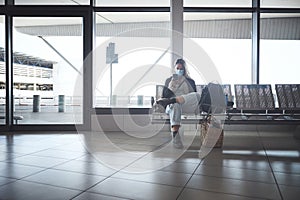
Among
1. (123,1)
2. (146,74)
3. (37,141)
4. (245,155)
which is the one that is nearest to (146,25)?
(123,1)

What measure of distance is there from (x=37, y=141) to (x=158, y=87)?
172 cm

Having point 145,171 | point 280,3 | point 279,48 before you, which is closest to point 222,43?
point 279,48

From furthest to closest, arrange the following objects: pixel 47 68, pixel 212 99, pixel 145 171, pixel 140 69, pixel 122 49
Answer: pixel 47 68
pixel 122 49
pixel 140 69
pixel 212 99
pixel 145 171

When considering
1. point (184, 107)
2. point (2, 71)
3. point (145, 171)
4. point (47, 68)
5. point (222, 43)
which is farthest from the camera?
point (222, 43)

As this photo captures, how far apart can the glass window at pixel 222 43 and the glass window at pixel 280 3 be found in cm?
35

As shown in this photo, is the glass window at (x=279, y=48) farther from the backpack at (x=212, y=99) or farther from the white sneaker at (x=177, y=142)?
the white sneaker at (x=177, y=142)

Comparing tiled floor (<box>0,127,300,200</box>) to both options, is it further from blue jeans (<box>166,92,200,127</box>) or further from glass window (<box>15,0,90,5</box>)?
glass window (<box>15,0,90,5</box>)

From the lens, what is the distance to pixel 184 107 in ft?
12.0

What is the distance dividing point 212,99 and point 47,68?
125 inches

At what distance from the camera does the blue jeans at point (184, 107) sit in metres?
3.58

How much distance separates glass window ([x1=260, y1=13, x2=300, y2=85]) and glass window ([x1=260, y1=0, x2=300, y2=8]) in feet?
0.49

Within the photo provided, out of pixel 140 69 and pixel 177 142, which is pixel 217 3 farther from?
pixel 177 142

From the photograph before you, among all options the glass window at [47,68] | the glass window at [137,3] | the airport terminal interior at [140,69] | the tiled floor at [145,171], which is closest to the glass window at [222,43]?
the airport terminal interior at [140,69]

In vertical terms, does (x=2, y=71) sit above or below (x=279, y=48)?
below
